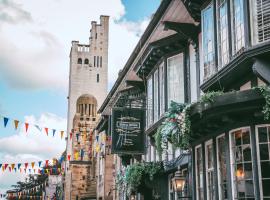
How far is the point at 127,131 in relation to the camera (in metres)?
21.8

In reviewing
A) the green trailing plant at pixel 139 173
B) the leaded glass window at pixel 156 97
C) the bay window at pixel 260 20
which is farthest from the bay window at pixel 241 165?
the leaded glass window at pixel 156 97

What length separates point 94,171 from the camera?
5528 centimetres

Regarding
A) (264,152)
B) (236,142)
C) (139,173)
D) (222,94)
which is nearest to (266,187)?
(264,152)

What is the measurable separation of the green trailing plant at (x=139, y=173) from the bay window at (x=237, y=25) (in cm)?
843

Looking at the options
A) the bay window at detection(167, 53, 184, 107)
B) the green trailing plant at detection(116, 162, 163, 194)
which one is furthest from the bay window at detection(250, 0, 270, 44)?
the green trailing plant at detection(116, 162, 163, 194)

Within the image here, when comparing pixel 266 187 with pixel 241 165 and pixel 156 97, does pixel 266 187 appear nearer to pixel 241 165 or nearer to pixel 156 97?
pixel 241 165

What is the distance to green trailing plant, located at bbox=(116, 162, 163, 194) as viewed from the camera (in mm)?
19656

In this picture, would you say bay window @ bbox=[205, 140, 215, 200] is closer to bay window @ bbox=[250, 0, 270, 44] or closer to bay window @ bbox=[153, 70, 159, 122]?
bay window @ bbox=[250, 0, 270, 44]

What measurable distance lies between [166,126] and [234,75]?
2.48 m

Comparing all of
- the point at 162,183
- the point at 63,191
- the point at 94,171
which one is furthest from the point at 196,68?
the point at 63,191

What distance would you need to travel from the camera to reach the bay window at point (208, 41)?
1424 centimetres

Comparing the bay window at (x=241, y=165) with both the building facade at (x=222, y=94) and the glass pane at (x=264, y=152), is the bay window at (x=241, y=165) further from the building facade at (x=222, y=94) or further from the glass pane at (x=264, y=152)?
the glass pane at (x=264, y=152)

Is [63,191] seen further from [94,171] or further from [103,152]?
[103,152]

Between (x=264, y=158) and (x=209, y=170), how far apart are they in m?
3.07
